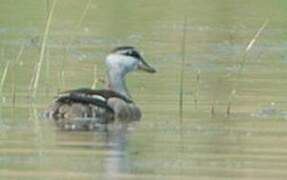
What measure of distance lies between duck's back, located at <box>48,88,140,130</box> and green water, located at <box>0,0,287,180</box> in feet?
0.56

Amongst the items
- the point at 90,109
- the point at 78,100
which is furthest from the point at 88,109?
the point at 78,100

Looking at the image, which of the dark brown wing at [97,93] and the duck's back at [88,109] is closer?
the duck's back at [88,109]

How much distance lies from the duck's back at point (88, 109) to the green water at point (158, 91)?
6.7 inches

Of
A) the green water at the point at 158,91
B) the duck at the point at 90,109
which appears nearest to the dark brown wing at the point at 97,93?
the duck at the point at 90,109

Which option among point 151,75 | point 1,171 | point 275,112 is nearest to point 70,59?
point 151,75

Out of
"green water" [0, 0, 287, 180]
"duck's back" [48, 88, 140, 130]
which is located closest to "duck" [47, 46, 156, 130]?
"duck's back" [48, 88, 140, 130]

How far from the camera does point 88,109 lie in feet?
50.4

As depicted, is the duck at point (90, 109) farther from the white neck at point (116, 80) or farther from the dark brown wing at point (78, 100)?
the white neck at point (116, 80)

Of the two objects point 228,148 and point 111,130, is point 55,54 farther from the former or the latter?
point 228,148

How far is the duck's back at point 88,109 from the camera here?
49.7ft

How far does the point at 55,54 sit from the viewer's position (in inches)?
834

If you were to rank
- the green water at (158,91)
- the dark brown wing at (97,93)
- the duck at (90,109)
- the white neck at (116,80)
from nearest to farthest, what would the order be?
the green water at (158,91)
the duck at (90,109)
the dark brown wing at (97,93)
the white neck at (116,80)

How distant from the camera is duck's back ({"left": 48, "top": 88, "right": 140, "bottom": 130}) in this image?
1514cm

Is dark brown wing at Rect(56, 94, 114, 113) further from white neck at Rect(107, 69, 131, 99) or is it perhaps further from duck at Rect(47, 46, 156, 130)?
white neck at Rect(107, 69, 131, 99)
